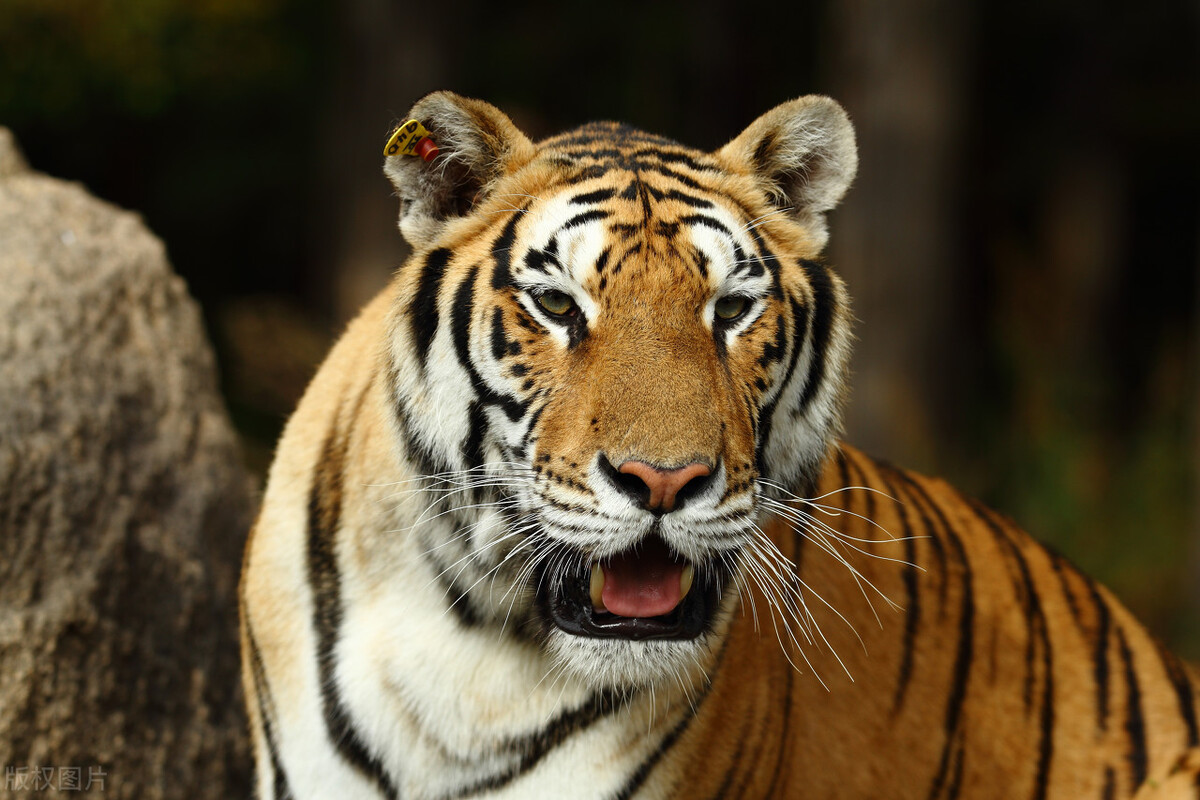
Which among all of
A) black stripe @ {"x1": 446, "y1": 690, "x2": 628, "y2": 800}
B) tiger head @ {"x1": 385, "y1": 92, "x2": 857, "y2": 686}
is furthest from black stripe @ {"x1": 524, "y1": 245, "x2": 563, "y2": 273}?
black stripe @ {"x1": 446, "y1": 690, "x2": 628, "y2": 800}

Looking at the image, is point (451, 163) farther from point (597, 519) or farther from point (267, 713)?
point (267, 713)

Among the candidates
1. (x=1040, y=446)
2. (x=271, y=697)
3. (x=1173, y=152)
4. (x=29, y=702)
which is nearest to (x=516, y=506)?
(x=271, y=697)

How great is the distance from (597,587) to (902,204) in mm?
4760

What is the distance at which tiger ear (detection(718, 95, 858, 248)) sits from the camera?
7.06 feet

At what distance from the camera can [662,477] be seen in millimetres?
1675

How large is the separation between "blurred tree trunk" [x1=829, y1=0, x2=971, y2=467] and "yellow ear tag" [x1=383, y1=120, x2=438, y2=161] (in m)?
4.46

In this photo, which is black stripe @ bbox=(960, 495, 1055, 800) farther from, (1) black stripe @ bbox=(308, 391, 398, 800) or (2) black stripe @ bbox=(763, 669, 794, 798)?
(1) black stripe @ bbox=(308, 391, 398, 800)

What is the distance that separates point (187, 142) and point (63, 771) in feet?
20.9

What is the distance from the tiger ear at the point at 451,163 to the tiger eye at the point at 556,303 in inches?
10.7

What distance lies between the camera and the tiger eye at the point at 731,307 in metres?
1.95

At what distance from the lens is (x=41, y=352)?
2717 millimetres

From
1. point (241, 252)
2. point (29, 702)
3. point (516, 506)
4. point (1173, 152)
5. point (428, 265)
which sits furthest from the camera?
point (1173, 152)

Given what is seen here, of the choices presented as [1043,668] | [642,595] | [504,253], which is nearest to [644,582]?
[642,595]

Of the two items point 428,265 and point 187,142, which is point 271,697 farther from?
point 187,142
